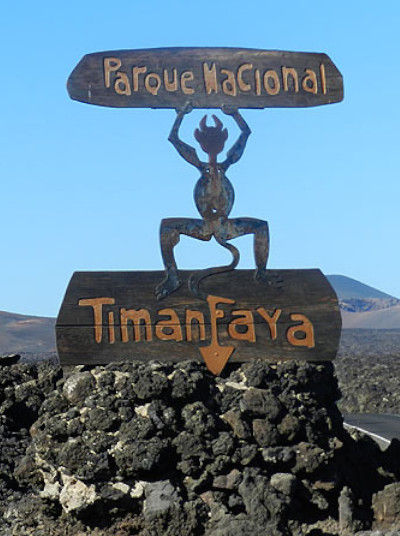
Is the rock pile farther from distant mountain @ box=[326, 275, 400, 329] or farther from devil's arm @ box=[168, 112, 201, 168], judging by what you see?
distant mountain @ box=[326, 275, 400, 329]

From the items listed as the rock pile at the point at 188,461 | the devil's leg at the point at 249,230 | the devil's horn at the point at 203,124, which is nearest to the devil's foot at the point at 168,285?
the devil's leg at the point at 249,230

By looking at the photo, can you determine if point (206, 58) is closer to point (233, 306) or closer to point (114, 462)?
point (233, 306)

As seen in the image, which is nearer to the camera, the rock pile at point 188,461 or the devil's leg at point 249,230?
the rock pile at point 188,461

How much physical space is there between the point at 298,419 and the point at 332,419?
0.79m

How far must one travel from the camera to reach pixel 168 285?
11289 millimetres

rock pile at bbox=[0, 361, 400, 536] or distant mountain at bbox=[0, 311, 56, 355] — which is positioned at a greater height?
rock pile at bbox=[0, 361, 400, 536]

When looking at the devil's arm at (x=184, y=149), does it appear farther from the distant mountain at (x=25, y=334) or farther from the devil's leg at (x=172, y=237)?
the distant mountain at (x=25, y=334)

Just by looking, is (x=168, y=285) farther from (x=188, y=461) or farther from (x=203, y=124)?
(x=188, y=461)

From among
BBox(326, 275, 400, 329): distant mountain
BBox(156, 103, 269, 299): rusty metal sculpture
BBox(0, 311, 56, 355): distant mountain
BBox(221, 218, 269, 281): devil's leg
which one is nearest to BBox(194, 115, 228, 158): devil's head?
BBox(156, 103, 269, 299): rusty metal sculpture

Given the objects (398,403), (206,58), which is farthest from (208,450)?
(398,403)

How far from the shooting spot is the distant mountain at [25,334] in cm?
12319

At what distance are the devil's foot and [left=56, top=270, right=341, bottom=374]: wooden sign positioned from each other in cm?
5

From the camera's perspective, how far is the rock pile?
32.6ft

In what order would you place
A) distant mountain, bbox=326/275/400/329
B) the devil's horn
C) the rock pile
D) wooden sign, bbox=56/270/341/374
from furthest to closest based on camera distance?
distant mountain, bbox=326/275/400/329 < the devil's horn < wooden sign, bbox=56/270/341/374 < the rock pile
